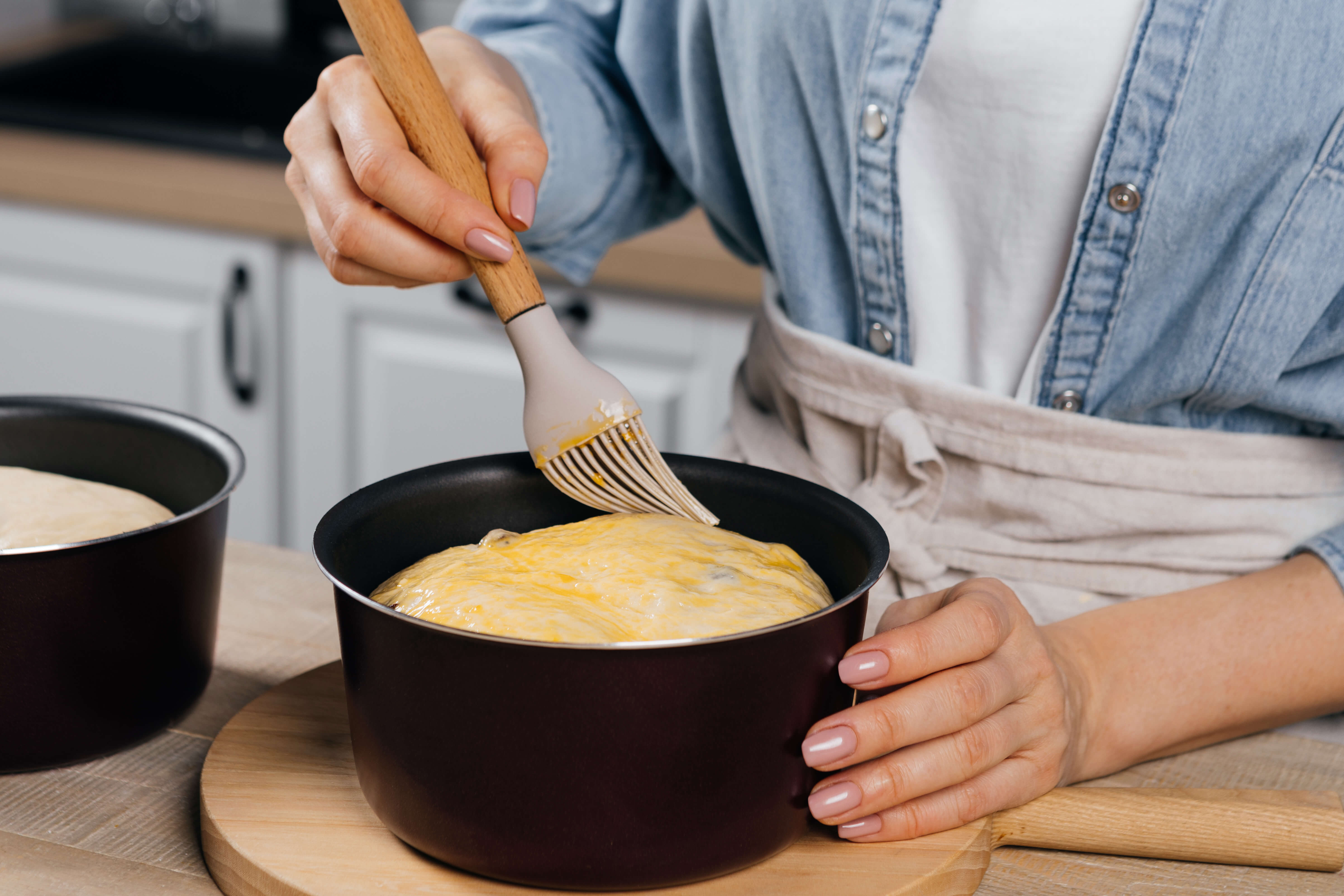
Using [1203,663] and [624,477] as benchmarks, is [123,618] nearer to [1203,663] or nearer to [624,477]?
[624,477]

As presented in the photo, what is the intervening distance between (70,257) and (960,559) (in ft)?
4.87

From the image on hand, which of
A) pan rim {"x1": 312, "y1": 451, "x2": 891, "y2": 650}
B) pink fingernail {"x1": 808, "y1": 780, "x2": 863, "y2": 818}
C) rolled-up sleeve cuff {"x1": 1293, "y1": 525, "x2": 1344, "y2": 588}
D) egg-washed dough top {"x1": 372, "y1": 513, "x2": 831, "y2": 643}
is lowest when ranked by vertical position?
pink fingernail {"x1": 808, "y1": 780, "x2": 863, "y2": 818}

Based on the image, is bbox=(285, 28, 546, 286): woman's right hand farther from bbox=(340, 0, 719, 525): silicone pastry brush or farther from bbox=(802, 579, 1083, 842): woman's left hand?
bbox=(802, 579, 1083, 842): woman's left hand

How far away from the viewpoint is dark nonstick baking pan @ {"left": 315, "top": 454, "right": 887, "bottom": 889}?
1.69ft

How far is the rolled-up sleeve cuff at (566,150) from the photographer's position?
0.99m

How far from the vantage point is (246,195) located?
5.65 feet

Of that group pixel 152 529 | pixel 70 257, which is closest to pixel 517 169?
pixel 152 529

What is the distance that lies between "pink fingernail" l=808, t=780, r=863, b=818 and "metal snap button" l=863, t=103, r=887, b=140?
0.46 m

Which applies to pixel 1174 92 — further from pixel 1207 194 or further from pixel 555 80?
pixel 555 80

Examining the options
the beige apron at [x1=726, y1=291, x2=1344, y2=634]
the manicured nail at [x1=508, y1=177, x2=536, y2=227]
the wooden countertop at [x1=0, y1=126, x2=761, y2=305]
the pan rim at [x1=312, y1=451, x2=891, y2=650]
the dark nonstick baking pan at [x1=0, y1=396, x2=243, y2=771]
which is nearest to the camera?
the pan rim at [x1=312, y1=451, x2=891, y2=650]

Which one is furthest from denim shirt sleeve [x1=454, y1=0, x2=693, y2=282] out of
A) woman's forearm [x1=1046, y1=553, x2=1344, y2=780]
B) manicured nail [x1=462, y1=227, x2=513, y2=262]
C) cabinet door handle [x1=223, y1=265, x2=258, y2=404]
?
cabinet door handle [x1=223, y1=265, x2=258, y2=404]

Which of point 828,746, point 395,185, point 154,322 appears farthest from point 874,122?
point 154,322

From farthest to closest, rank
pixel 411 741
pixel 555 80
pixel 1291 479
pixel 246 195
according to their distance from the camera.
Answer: pixel 246 195
pixel 555 80
pixel 1291 479
pixel 411 741

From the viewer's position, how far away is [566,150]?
1.00m
